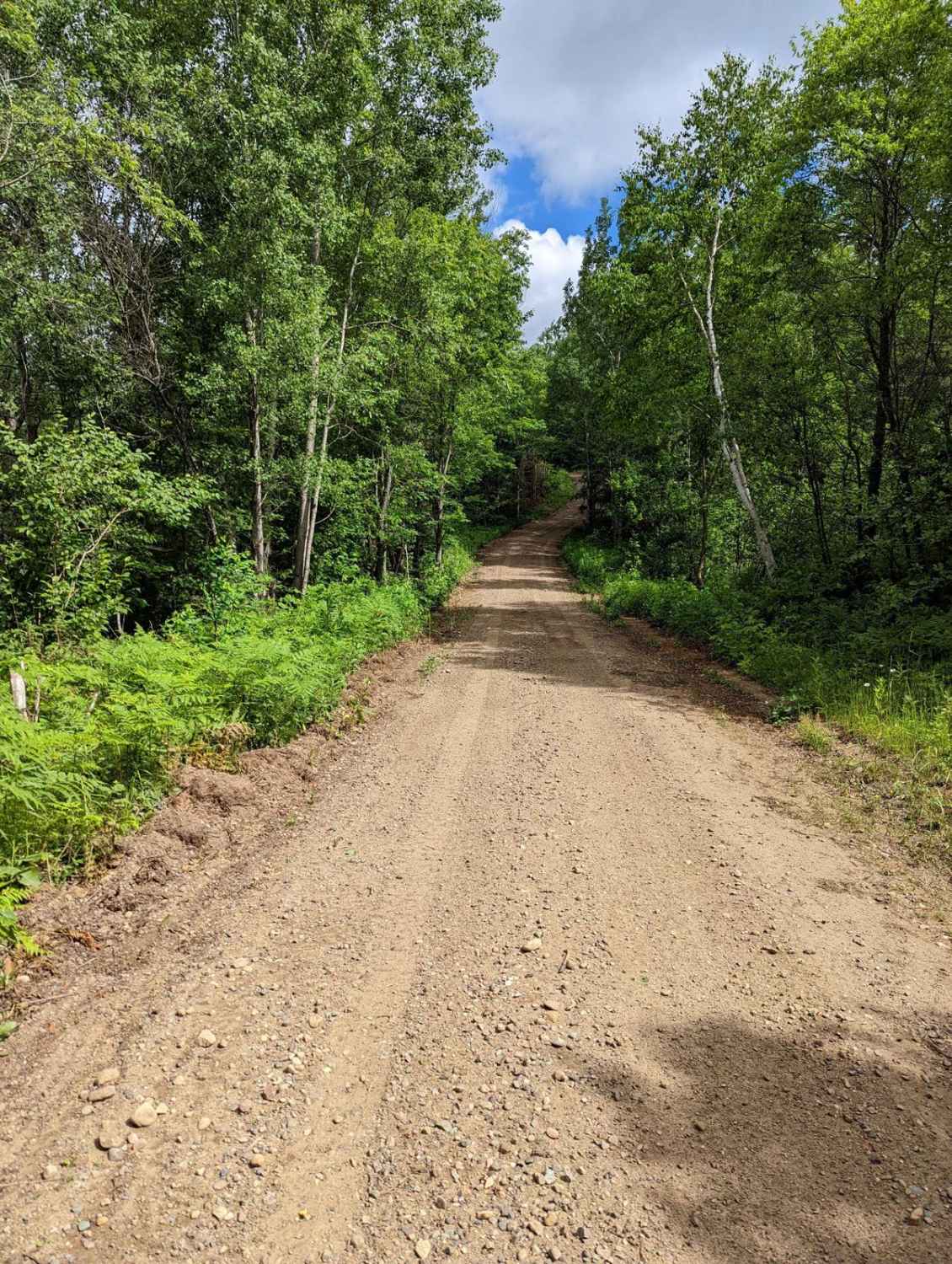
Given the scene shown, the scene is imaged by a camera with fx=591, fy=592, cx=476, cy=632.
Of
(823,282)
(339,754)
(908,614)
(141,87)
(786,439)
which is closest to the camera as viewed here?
(339,754)

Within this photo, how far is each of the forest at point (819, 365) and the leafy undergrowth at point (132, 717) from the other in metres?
6.82

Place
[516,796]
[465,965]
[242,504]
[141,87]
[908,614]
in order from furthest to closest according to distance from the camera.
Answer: [242,504]
[141,87]
[908,614]
[516,796]
[465,965]

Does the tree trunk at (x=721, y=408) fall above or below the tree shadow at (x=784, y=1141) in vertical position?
above

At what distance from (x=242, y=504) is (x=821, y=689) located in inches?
522

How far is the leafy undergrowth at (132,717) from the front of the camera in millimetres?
4367

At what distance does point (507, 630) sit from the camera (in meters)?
15.1

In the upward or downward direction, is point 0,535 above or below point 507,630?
above

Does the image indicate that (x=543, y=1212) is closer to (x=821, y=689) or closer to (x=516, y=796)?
(x=516, y=796)

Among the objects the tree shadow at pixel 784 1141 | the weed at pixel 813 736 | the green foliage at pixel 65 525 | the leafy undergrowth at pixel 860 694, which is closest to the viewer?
the tree shadow at pixel 784 1141

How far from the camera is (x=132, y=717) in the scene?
5.45 m

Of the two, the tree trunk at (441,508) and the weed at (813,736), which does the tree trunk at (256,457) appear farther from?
the weed at (813,736)

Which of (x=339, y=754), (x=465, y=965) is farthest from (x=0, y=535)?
(x=465, y=965)

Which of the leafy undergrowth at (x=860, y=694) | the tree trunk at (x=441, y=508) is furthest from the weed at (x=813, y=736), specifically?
the tree trunk at (x=441, y=508)

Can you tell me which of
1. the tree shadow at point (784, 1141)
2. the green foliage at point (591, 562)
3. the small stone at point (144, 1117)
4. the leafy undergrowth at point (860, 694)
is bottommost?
the tree shadow at point (784, 1141)
